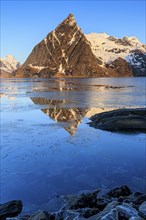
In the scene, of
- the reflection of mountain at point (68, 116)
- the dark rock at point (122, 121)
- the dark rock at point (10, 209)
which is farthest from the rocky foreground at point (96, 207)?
the dark rock at point (122, 121)

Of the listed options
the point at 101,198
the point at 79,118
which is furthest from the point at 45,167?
the point at 79,118

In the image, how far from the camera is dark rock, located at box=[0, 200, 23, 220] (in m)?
14.1

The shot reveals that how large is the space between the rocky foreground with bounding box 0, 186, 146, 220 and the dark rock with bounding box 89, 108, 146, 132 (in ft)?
52.0

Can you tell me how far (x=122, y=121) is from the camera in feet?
107

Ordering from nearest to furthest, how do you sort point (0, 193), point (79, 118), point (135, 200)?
point (135, 200)
point (0, 193)
point (79, 118)

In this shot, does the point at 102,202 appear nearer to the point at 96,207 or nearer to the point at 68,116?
the point at 96,207

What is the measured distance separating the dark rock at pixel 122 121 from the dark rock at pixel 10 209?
688 inches

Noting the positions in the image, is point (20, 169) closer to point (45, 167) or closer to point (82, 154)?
point (45, 167)

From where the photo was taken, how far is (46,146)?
2480 cm

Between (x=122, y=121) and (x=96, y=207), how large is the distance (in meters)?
19.2

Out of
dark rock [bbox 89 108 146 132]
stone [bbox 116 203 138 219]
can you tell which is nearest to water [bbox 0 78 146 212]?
dark rock [bbox 89 108 146 132]

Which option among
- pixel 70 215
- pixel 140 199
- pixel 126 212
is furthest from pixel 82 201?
pixel 126 212

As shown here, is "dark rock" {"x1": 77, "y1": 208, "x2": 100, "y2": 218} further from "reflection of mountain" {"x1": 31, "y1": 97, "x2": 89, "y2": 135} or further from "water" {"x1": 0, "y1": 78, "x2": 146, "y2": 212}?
"reflection of mountain" {"x1": 31, "y1": 97, "x2": 89, "y2": 135}

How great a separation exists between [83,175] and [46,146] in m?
6.62
